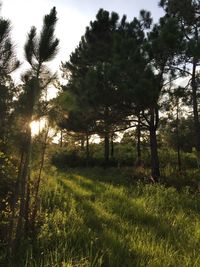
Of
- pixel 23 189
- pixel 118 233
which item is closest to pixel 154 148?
pixel 118 233

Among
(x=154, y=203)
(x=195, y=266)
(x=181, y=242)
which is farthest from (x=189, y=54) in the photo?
(x=195, y=266)

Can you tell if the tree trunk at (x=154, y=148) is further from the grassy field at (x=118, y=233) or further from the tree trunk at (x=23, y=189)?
the tree trunk at (x=23, y=189)


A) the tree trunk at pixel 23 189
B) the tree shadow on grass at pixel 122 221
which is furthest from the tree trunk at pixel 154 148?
the tree trunk at pixel 23 189

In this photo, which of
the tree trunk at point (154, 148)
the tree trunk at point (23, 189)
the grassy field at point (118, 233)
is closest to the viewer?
the grassy field at point (118, 233)

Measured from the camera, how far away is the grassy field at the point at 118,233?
17.9 ft

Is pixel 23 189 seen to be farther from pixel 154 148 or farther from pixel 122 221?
pixel 154 148

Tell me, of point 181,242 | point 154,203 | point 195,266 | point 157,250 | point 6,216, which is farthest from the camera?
point 154,203

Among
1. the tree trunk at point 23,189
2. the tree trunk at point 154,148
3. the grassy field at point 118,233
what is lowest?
the grassy field at point 118,233

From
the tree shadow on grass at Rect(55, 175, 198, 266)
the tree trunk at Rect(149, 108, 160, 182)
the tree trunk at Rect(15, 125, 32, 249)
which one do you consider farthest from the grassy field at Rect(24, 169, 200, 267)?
the tree trunk at Rect(149, 108, 160, 182)

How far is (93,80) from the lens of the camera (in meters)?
14.6

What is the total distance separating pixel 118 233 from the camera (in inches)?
274

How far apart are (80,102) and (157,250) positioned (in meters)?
10.1

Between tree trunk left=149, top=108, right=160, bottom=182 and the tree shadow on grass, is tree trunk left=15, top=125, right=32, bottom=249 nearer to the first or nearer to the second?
the tree shadow on grass

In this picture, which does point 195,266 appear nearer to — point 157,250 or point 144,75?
point 157,250
